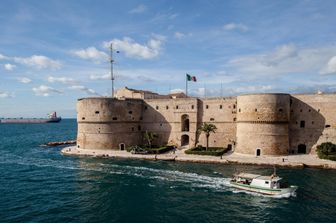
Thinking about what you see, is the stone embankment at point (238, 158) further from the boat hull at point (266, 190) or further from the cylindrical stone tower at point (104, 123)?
the boat hull at point (266, 190)

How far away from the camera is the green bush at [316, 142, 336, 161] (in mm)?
44131

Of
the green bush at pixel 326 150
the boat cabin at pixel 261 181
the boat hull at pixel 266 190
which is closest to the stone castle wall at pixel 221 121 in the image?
the green bush at pixel 326 150

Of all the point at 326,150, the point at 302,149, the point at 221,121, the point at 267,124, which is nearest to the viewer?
the point at 326,150

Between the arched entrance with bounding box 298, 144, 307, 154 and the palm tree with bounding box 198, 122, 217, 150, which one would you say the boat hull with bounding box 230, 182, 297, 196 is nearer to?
the palm tree with bounding box 198, 122, 217, 150

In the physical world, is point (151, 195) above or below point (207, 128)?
below

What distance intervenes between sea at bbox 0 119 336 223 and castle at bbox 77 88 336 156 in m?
9.65

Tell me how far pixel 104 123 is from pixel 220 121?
75.2 feet

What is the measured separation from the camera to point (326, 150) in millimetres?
44969

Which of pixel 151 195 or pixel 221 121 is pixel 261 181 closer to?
pixel 151 195

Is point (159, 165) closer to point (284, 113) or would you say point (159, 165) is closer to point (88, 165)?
point (88, 165)

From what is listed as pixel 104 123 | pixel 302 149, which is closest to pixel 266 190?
pixel 302 149

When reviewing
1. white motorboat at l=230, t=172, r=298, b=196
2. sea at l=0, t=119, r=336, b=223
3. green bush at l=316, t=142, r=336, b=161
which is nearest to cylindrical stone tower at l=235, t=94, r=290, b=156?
green bush at l=316, t=142, r=336, b=161

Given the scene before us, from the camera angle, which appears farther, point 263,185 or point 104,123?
point 104,123

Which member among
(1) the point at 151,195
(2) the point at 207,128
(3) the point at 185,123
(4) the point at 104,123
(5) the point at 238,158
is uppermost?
(3) the point at 185,123
